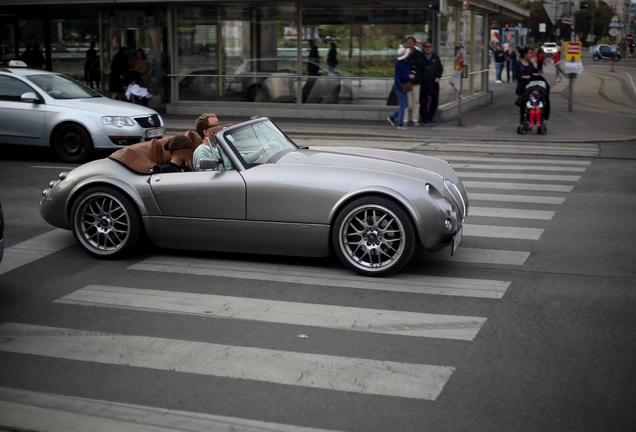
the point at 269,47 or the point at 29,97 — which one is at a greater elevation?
the point at 269,47

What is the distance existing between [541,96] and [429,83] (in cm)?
315

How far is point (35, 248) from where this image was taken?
8.16 m

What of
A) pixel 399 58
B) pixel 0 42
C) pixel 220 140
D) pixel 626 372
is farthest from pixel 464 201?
pixel 0 42

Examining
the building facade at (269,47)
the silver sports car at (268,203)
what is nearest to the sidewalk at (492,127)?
the building facade at (269,47)

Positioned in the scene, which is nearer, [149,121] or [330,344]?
[330,344]

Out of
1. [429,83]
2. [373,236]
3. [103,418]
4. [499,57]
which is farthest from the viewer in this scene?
[499,57]

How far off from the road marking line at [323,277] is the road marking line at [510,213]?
2846 mm

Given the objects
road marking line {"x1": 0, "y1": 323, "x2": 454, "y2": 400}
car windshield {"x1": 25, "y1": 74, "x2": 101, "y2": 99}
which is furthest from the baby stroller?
road marking line {"x1": 0, "y1": 323, "x2": 454, "y2": 400}

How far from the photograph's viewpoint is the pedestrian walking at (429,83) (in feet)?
64.5

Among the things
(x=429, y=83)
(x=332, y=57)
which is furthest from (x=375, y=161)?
(x=332, y=57)

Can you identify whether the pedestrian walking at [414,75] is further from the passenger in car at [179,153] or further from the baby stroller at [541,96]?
the passenger in car at [179,153]

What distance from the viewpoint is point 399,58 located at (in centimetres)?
1930

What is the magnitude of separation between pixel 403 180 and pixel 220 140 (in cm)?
173

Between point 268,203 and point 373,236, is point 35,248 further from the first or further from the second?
point 373,236
